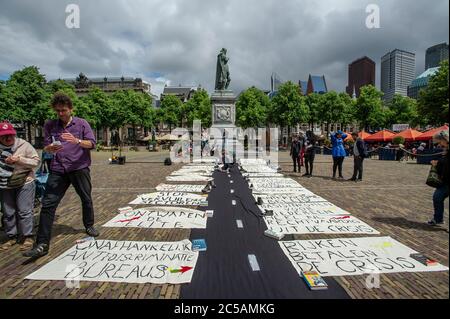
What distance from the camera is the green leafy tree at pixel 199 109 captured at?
239ft

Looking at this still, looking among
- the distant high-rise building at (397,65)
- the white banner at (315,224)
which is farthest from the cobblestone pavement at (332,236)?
the distant high-rise building at (397,65)

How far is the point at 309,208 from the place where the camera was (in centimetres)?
763

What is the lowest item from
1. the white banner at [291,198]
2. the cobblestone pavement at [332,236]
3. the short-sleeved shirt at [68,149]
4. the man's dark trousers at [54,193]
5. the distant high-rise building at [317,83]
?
the cobblestone pavement at [332,236]

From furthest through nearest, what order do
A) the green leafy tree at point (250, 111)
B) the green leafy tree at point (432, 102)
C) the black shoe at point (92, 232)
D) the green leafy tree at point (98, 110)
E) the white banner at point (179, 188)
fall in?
the green leafy tree at point (250, 111), the green leafy tree at point (98, 110), the green leafy tree at point (432, 102), the white banner at point (179, 188), the black shoe at point (92, 232)

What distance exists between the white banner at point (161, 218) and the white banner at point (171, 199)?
644mm

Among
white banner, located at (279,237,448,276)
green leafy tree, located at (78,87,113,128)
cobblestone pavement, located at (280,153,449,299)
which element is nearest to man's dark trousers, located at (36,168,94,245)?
white banner, located at (279,237,448,276)

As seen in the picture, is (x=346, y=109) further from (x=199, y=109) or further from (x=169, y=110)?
(x=169, y=110)

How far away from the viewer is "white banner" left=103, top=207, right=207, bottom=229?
6191 mm

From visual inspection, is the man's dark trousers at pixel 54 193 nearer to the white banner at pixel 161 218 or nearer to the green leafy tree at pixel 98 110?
the white banner at pixel 161 218

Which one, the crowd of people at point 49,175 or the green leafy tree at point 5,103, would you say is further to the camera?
the green leafy tree at point 5,103

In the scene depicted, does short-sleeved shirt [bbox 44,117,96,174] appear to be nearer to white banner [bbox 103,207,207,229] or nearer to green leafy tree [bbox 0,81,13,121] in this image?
white banner [bbox 103,207,207,229]

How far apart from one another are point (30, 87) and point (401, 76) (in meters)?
83.6
